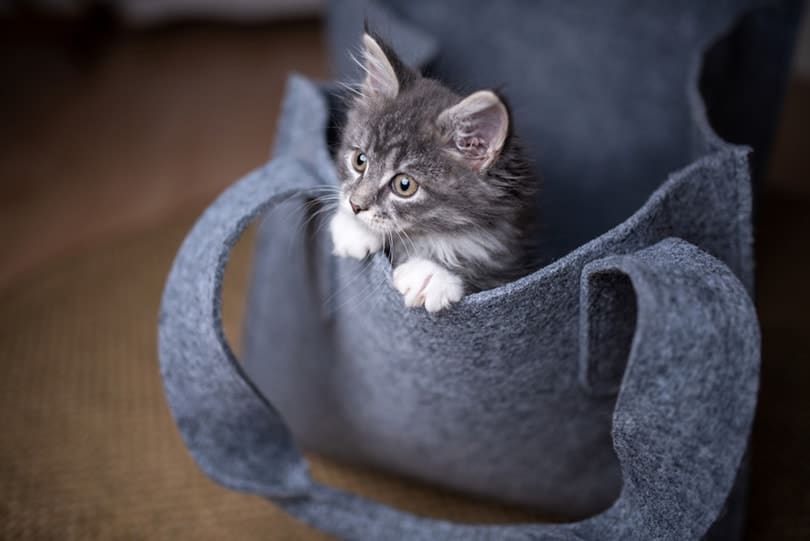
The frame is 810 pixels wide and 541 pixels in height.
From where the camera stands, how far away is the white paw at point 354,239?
0.96 m

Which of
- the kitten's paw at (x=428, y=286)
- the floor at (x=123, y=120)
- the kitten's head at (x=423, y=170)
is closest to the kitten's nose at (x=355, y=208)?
the kitten's head at (x=423, y=170)

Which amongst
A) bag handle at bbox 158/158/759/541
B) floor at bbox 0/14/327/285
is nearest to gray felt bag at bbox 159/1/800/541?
bag handle at bbox 158/158/759/541

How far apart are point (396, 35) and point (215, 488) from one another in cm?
87

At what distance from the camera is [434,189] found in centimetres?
95

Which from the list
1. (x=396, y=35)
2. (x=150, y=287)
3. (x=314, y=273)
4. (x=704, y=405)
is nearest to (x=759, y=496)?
(x=704, y=405)

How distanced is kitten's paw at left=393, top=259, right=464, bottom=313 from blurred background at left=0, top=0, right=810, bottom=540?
53 centimetres

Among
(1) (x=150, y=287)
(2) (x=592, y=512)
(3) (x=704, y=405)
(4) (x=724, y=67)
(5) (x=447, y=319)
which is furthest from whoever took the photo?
(1) (x=150, y=287)

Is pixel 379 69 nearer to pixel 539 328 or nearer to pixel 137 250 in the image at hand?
pixel 539 328

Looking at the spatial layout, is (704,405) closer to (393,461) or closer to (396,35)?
(393,461)

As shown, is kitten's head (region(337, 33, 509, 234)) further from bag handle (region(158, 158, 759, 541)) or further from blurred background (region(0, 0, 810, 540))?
blurred background (region(0, 0, 810, 540))

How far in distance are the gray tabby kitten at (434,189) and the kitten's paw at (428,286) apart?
0.05 feet

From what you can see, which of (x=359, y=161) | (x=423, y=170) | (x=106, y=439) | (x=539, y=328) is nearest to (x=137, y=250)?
(x=106, y=439)

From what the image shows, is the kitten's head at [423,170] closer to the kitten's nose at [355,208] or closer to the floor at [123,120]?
the kitten's nose at [355,208]

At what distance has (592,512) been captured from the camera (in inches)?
44.1
